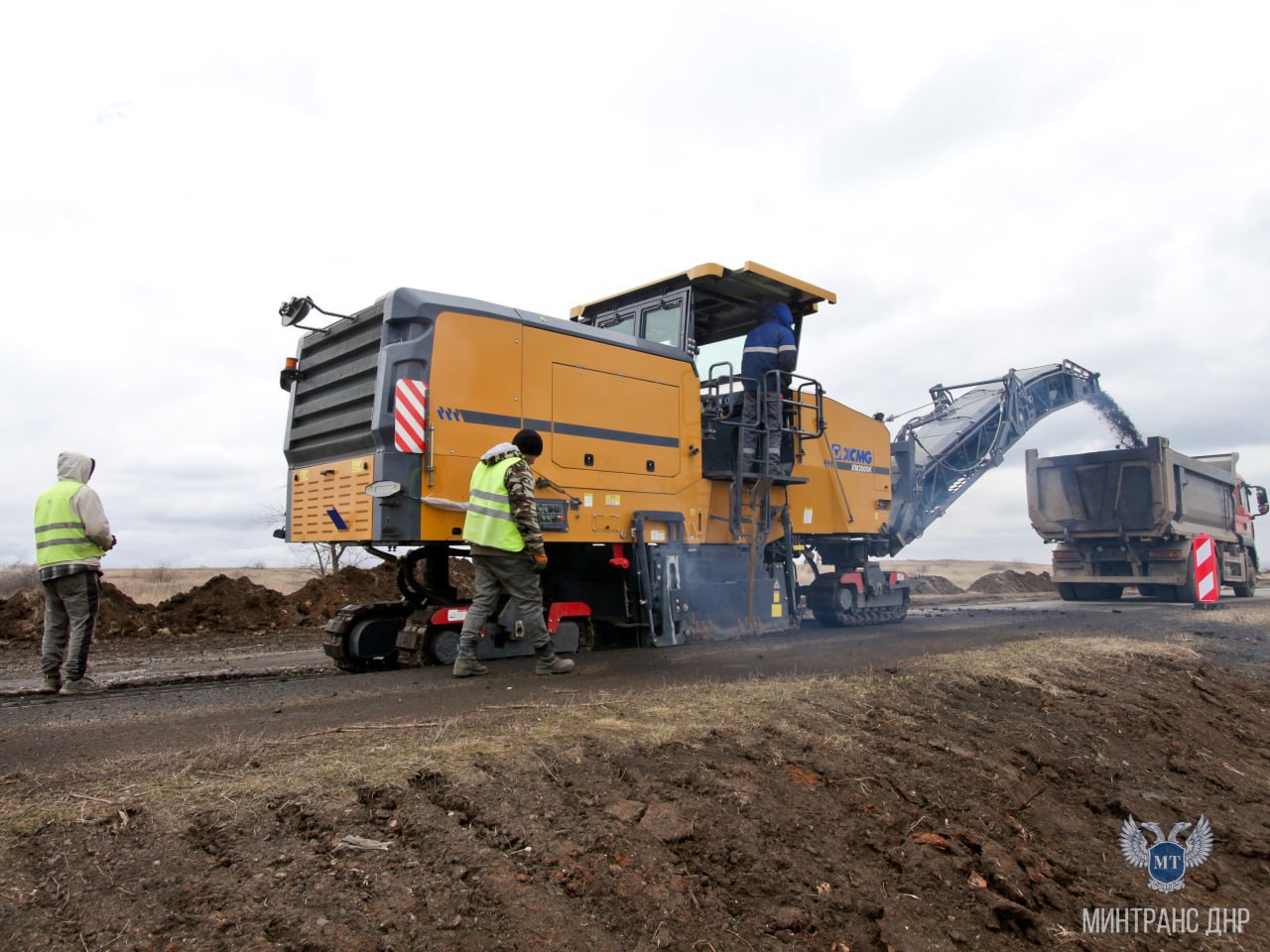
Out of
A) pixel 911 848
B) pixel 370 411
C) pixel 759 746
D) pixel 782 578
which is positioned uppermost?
pixel 370 411

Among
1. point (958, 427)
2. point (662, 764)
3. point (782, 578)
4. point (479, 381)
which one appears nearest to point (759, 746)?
point (662, 764)

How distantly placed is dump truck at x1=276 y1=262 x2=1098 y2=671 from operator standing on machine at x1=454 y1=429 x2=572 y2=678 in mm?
470

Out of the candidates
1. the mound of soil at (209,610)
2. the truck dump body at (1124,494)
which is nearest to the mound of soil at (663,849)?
the mound of soil at (209,610)

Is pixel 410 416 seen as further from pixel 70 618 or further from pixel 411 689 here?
pixel 70 618

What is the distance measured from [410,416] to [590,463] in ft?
6.17

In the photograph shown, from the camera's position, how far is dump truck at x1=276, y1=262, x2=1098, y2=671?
6734mm

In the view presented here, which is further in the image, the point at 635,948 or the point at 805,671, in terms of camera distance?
the point at 805,671

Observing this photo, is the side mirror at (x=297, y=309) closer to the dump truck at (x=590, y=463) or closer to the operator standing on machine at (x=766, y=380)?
the dump truck at (x=590, y=463)

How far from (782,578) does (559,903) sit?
7312 millimetres

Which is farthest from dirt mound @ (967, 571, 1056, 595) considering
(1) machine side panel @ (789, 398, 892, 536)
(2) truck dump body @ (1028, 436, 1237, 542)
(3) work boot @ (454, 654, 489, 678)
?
(3) work boot @ (454, 654, 489, 678)

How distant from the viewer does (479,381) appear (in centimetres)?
699

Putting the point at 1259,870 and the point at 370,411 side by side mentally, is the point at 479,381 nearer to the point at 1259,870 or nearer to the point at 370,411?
the point at 370,411

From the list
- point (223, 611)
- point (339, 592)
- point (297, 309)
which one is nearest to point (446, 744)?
point (297, 309)

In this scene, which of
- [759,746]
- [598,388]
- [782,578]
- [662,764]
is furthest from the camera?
[782,578]
